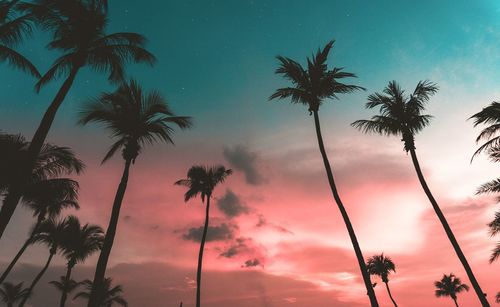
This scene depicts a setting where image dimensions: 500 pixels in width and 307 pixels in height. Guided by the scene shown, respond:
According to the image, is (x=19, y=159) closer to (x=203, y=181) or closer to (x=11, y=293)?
(x=203, y=181)

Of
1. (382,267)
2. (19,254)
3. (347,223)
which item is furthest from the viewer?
(382,267)

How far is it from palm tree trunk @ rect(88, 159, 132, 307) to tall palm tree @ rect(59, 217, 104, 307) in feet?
74.0

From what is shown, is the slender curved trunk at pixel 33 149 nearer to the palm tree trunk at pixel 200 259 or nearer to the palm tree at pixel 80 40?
the palm tree at pixel 80 40

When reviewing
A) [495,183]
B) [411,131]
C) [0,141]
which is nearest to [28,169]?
[0,141]

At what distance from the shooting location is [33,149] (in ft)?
36.8

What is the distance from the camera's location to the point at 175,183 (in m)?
31.0

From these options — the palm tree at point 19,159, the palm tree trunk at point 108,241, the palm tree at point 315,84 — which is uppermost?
the palm tree at point 315,84

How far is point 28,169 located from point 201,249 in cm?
2038

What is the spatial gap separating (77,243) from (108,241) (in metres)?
24.3

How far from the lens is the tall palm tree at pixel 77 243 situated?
105 feet

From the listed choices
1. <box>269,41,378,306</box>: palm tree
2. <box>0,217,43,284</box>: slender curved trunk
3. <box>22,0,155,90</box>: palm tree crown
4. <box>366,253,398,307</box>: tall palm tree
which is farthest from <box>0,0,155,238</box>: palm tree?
<box>366,253,398,307</box>: tall palm tree

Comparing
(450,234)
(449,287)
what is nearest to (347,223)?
(450,234)

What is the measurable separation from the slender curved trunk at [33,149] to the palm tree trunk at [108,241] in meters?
3.51

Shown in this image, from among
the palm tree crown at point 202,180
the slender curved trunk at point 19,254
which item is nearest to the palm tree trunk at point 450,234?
the palm tree crown at point 202,180
